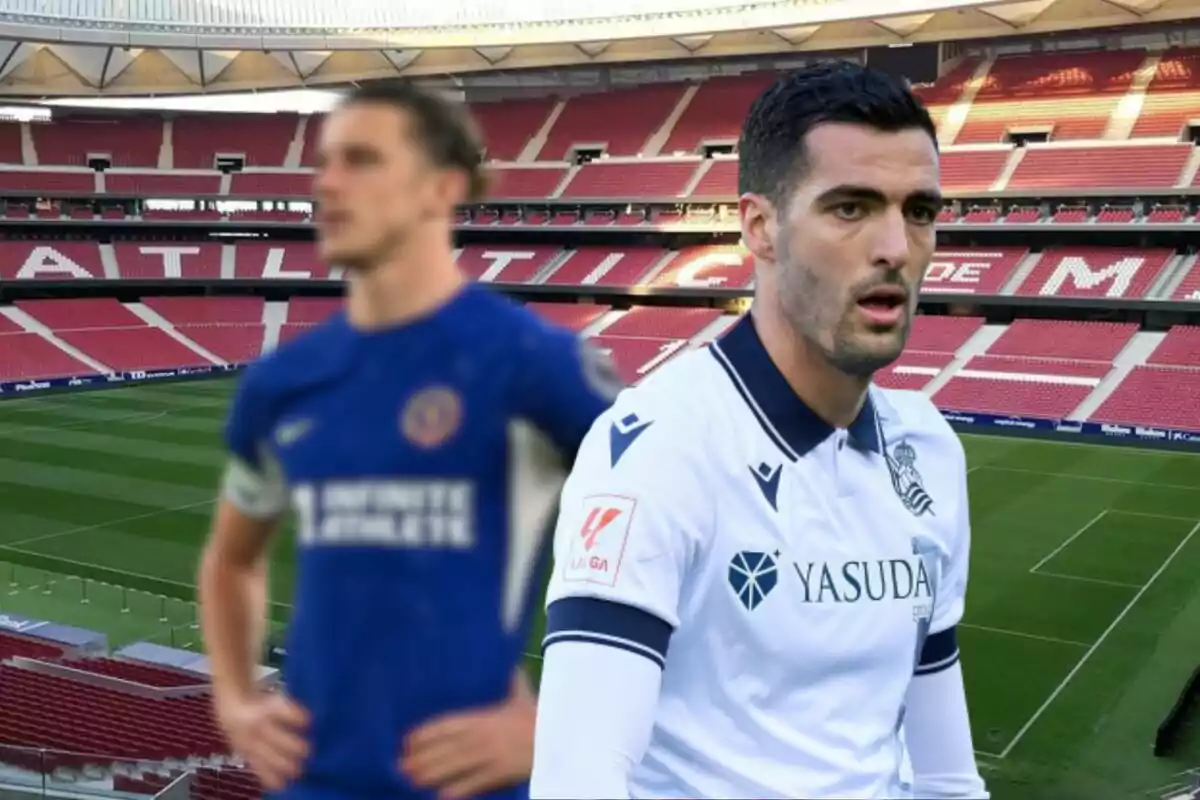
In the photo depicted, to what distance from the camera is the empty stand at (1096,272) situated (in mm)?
32250

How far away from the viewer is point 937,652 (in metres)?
2.00

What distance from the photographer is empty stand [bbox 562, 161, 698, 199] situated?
4200cm

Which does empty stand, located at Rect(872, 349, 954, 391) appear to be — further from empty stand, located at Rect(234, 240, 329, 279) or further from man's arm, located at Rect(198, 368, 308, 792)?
man's arm, located at Rect(198, 368, 308, 792)

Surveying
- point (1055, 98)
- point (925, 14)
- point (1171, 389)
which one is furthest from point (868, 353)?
point (1055, 98)

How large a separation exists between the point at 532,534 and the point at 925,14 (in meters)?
38.9

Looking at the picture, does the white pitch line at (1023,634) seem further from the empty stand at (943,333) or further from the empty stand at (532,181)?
the empty stand at (532,181)

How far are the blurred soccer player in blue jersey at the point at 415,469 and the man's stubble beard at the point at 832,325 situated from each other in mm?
330

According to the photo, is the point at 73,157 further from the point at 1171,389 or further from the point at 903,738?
the point at 903,738

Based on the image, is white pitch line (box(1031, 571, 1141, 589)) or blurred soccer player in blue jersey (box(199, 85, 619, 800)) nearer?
blurred soccer player in blue jersey (box(199, 85, 619, 800))

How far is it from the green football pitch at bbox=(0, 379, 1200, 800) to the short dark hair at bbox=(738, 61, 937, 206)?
4294 mm

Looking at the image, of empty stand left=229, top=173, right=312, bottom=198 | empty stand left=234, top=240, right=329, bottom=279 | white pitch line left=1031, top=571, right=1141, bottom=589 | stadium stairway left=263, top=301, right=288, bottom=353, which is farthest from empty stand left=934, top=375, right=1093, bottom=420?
empty stand left=229, top=173, right=312, bottom=198

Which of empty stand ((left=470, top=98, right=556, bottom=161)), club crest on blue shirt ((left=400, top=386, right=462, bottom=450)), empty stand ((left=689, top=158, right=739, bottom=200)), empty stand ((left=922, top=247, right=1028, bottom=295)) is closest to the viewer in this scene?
club crest on blue shirt ((left=400, top=386, right=462, bottom=450))

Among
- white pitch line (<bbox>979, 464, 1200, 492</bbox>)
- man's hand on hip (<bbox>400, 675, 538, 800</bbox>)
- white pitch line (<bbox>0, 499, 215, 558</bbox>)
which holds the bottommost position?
man's hand on hip (<bbox>400, 675, 538, 800</bbox>)

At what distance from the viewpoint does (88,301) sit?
42.4 m
